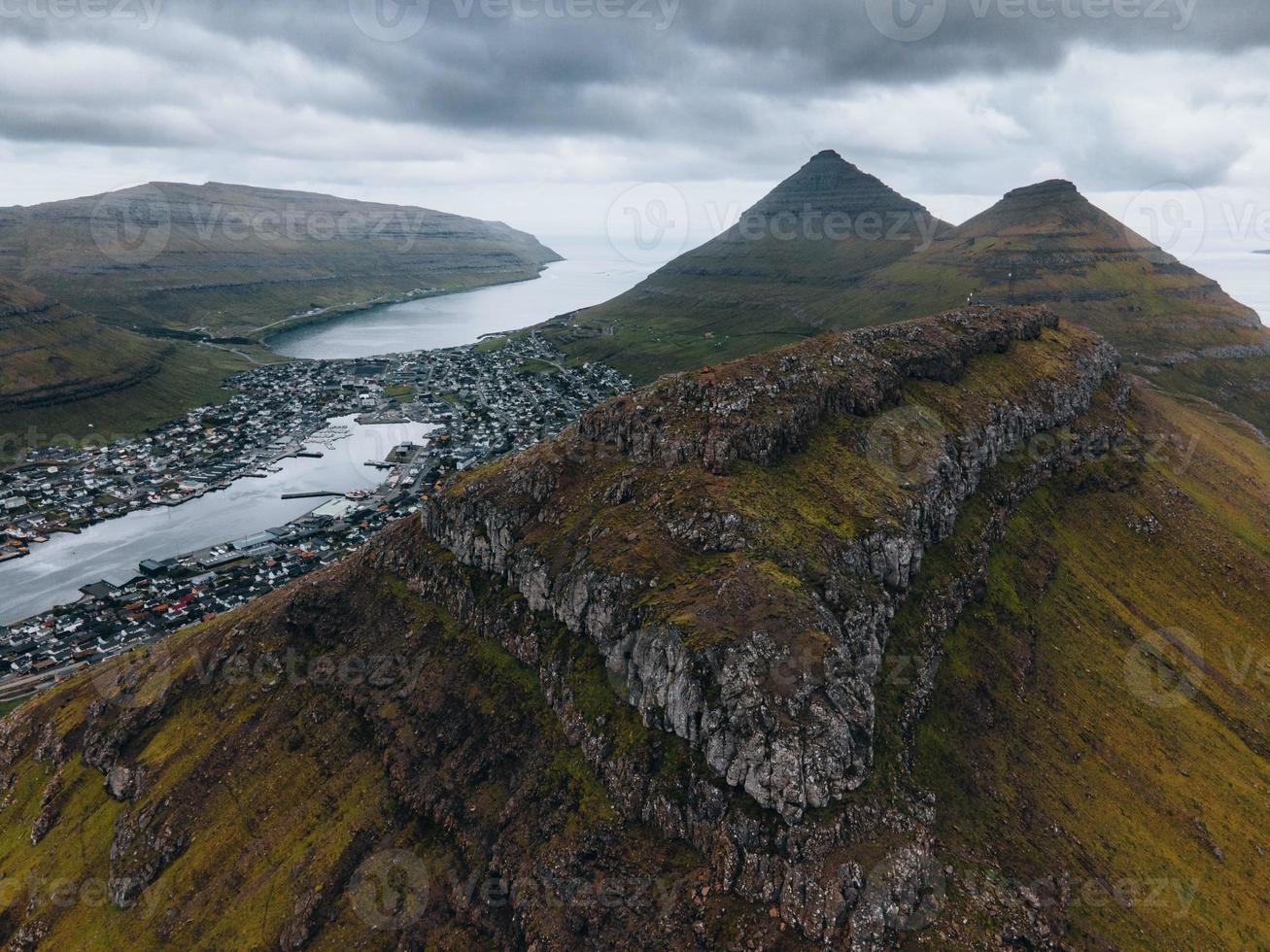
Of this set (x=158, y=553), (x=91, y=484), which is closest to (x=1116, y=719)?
(x=158, y=553)

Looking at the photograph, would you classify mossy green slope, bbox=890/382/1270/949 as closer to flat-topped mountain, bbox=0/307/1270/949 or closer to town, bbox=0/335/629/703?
flat-topped mountain, bbox=0/307/1270/949

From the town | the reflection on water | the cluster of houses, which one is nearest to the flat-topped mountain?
the town

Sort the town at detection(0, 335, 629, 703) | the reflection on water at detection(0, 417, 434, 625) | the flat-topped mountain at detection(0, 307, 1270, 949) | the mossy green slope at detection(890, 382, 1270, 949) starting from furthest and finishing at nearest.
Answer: the reflection on water at detection(0, 417, 434, 625), the town at detection(0, 335, 629, 703), the mossy green slope at detection(890, 382, 1270, 949), the flat-topped mountain at detection(0, 307, 1270, 949)

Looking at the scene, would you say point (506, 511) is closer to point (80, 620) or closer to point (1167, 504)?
point (80, 620)

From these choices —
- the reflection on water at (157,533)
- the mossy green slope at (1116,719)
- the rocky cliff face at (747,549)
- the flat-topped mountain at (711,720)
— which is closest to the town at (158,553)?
the reflection on water at (157,533)

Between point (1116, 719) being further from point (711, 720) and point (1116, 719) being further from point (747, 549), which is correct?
point (711, 720)
